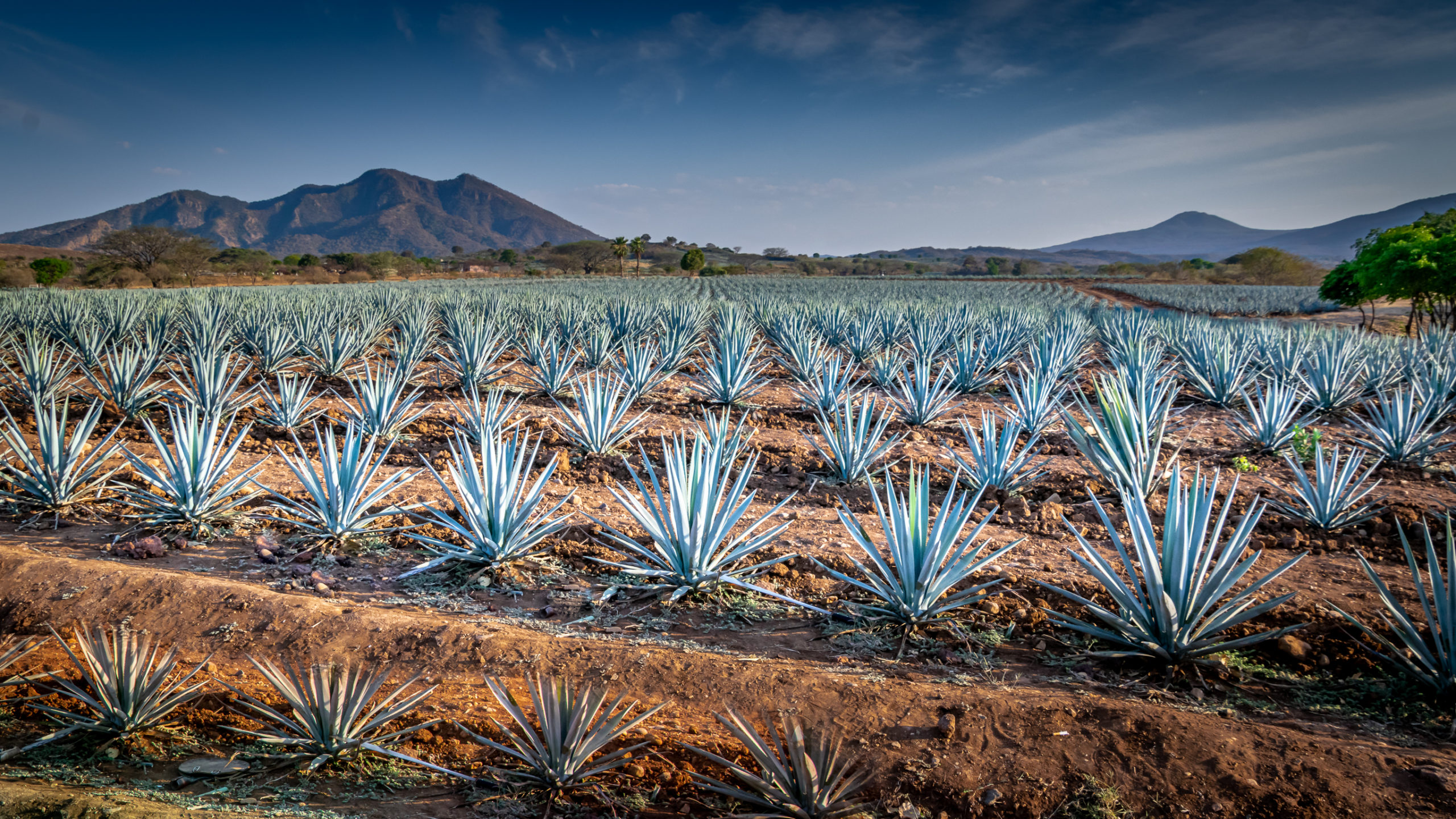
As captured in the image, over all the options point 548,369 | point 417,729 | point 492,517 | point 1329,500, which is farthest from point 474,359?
point 1329,500

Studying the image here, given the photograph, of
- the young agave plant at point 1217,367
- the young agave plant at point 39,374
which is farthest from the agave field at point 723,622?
the young agave plant at point 1217,367

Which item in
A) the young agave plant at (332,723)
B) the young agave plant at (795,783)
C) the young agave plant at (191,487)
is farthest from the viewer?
the young agave plant at (191,487)

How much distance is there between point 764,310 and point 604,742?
13.2 meters

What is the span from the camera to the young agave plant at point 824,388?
6664 mm

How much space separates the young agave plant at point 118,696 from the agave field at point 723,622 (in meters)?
0.02

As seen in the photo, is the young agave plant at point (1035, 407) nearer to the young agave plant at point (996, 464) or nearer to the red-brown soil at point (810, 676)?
the young agave plant at point (996, 464)

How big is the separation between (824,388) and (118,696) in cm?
563

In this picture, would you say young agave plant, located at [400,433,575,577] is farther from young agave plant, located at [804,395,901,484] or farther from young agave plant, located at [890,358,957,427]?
young agave plant, located at [890,358,957,427]

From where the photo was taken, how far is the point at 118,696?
7.34 ft

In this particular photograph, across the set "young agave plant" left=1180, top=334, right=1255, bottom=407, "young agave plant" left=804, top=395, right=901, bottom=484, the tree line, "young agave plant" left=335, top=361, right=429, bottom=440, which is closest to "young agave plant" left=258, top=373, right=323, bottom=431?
"young agave plant" left=335, top=361, right=429, bottom=440

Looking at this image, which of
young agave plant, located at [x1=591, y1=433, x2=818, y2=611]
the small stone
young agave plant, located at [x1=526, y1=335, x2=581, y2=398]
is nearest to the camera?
the small stone

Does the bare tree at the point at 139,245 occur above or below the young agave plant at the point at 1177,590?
above

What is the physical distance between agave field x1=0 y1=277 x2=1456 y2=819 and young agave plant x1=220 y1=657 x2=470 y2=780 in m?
0.02

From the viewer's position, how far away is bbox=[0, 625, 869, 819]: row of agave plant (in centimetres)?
190
